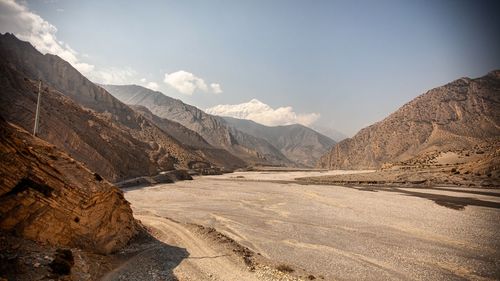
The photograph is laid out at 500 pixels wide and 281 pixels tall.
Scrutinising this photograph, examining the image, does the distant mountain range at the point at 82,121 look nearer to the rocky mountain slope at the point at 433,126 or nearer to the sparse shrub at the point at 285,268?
the sparse shrub at the point at 285,268

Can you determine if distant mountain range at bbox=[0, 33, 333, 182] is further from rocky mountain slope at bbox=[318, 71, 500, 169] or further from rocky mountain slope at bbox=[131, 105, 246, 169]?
rocky mountain slope at bbox=[318, 71, 500, 169]

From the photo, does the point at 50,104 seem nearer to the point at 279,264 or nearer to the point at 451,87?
the point at 279,264

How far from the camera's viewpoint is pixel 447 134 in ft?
326

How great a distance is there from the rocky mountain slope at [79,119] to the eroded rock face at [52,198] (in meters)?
26.2

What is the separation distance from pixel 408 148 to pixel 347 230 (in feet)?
328

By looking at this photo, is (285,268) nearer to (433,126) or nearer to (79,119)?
(79,119)

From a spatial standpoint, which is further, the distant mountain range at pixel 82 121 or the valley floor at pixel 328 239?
the distant mountain range at pixel 82 121

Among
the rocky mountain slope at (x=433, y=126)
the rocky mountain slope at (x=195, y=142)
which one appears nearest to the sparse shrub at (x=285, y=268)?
the rocky mountain slope at (x=433, y=126)

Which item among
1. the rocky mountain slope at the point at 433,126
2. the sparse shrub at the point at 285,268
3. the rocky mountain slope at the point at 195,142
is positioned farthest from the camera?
the rocky mountain slope at the point at 195,142

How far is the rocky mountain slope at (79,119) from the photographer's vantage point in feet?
131

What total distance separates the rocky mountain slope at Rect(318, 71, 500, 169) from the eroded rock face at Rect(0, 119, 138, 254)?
91.2m

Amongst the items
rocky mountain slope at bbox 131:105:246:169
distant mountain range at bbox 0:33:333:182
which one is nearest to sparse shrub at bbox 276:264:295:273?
distant mountain range at bbox 0:33:333:182

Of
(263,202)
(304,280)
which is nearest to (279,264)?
(304,280)

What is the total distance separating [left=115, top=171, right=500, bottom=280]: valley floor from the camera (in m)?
13.9
